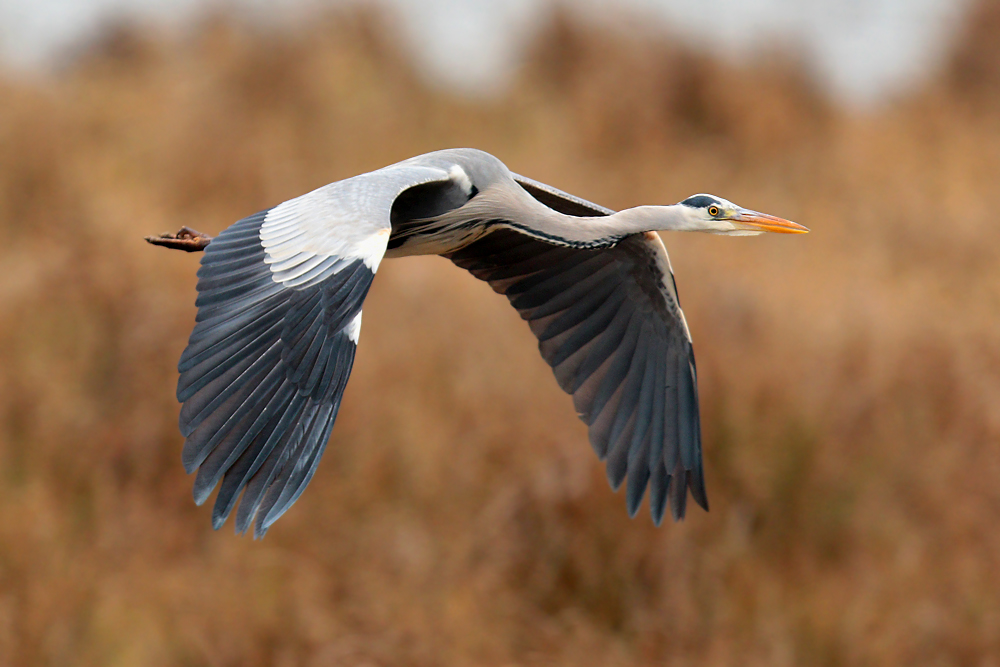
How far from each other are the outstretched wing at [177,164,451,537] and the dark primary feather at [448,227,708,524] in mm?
1061

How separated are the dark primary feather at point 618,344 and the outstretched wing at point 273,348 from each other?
1061 mm

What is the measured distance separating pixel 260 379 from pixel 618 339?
168 centimetres

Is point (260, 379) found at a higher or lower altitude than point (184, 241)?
lower

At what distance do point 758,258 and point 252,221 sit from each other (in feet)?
18.0

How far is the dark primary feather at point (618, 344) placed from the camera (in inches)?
152

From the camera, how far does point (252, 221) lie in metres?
3.09

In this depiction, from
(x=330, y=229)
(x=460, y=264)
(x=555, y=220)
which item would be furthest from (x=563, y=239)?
(x=330, y=229)

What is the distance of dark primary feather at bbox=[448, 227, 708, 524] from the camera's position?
3.87m

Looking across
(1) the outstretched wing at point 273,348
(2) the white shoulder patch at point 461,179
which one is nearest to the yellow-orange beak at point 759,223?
(2) the white shoulder patch at point 461,179

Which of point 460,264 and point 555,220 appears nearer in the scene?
point 555,220

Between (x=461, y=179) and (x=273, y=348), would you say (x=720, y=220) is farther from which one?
(x=273, y=348)

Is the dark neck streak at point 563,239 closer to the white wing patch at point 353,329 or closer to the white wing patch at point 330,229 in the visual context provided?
the white wing patch at point 330,229

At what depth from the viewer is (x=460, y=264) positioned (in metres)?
4.02

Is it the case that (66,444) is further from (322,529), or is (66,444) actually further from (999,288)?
(999,288)
